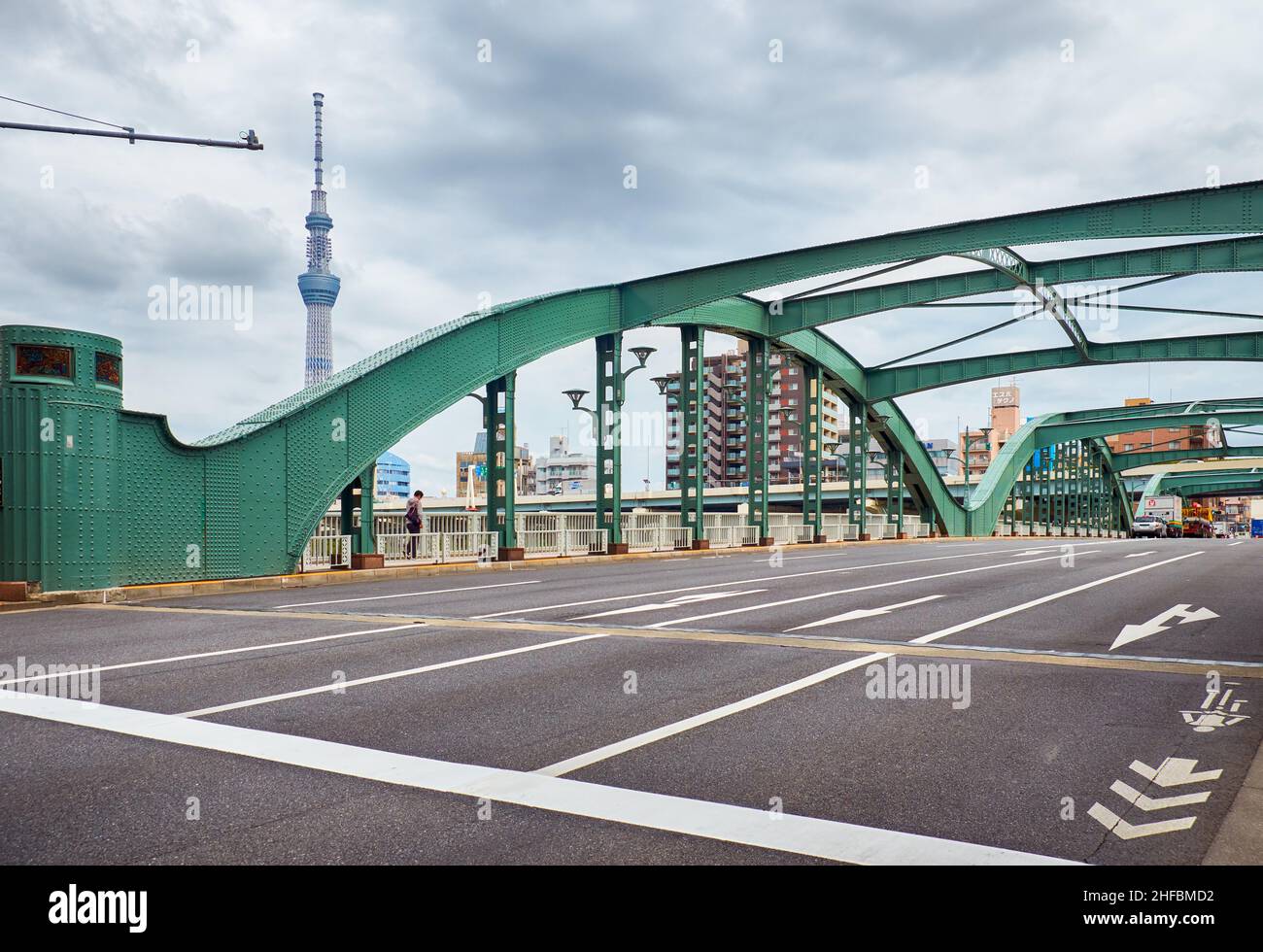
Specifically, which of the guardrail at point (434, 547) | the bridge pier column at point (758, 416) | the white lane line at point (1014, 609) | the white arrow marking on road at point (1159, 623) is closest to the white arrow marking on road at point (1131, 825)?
the white lane line at point (1014, 609)

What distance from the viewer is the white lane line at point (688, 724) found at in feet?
16.5

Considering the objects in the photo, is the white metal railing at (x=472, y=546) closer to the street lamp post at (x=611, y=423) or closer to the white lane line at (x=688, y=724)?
the street lamp post at (x=611, y=423)

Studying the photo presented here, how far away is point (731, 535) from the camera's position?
1447 inches

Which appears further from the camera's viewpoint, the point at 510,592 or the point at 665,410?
the point at 665,410

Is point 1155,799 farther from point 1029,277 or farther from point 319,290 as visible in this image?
point 319,290

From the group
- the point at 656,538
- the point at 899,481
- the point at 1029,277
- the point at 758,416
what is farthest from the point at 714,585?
Result: the point at 899,481

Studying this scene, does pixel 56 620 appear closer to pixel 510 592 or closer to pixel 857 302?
pixel 510 592

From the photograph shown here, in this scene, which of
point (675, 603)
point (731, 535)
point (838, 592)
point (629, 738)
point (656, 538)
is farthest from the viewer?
point (731, 535)

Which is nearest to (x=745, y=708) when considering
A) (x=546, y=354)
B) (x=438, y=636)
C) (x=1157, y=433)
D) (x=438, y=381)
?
(x=438, y=636)

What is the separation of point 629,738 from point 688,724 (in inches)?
21.4

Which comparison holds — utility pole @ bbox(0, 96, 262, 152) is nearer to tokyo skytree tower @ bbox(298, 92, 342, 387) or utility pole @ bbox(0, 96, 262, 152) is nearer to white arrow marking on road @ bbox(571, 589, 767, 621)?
white arrow marking on road @ bbox(571, 589, 767, 621)

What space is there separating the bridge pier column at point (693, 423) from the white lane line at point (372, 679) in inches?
905

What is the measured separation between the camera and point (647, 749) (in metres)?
5.33
